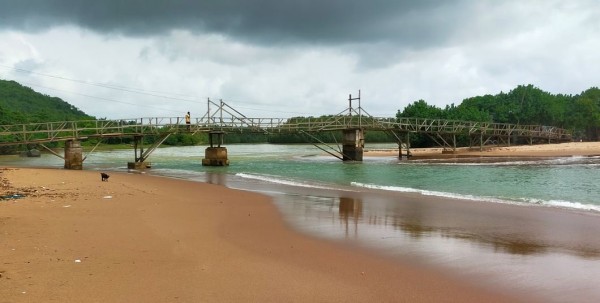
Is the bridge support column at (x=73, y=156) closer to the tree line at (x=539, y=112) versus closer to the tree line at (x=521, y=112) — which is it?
the tree line at (x=521, y=112)

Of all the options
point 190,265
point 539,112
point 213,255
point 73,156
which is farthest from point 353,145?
point 539,112

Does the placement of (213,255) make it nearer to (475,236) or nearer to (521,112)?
(475,236)

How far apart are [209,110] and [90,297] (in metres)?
46.1

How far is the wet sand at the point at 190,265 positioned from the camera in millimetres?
6168

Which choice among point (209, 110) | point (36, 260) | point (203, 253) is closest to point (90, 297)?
point (36, 260)

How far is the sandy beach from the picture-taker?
6238mm

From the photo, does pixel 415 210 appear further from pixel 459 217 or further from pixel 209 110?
pixel 209 110

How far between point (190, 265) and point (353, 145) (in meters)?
47.8

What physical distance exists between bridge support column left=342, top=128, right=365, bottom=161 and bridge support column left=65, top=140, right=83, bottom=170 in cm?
2891

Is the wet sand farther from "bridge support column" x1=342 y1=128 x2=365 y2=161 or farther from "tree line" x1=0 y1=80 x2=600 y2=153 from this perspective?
"tree line" x1=0 y1=80 x2=600 y2=153

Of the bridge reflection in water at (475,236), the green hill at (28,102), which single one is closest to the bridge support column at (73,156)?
the bridge reflection in water at (475,236)

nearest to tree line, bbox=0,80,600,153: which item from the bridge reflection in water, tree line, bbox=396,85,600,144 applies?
tree line, bbox=396,85,600,144

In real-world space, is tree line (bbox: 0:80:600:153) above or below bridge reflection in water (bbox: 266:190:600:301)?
above

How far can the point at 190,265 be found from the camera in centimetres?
754
